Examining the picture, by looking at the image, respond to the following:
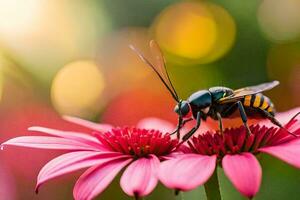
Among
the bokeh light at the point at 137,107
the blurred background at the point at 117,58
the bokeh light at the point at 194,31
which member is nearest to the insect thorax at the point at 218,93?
the blurred background at the point at 117,58

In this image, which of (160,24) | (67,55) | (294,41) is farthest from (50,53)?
(294,41)

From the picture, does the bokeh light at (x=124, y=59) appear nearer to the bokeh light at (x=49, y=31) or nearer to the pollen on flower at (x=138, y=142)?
the bokeh light at (x=49, y=31)

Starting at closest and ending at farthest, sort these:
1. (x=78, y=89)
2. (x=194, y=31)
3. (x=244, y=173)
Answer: (x=244, y=173)
(x=78, y=89)
(x=194, y=31)

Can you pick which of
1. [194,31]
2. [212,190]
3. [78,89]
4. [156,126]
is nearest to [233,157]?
[212,190]

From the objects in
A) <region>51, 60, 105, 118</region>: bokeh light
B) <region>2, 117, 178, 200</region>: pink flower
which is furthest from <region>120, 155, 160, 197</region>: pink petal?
<region>51, 60, 105, 118</region>: bokeh light

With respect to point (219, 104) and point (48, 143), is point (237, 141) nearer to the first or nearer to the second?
point (219, 104)
